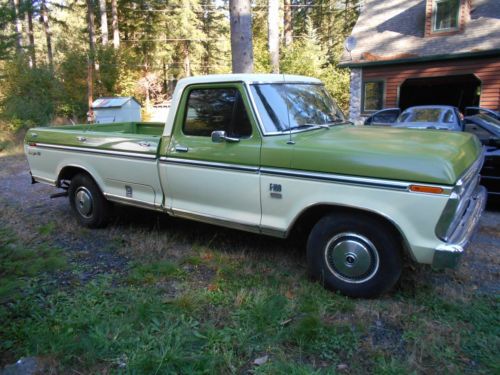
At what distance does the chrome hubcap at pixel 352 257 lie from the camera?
11.7 feet

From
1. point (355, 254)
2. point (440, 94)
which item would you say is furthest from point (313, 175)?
point (440, 94)

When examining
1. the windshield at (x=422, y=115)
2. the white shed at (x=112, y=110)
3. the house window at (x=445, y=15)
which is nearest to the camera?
the windshield at (x=422, y=115)

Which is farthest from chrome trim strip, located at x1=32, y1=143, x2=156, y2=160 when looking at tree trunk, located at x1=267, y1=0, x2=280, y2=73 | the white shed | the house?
tree trunk, located at x1=267, y1=0, x2=280, y2=73

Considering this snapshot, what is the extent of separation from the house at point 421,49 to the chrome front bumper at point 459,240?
37.2 feet

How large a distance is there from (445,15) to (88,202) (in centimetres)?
1397

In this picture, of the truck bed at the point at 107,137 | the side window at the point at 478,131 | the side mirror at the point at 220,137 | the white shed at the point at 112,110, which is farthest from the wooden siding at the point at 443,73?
the side mirror at the point at 220,137

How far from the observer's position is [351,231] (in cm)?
361

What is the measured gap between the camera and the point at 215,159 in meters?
4.30

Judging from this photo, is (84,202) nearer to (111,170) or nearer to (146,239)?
(111,170)

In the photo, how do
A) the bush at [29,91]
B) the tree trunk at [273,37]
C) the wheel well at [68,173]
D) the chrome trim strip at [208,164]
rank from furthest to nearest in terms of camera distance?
the tree trunk at [273,37] → the bush at [29,91] → the wheel well at [68,173] → the chrome trim strip at [208,164]

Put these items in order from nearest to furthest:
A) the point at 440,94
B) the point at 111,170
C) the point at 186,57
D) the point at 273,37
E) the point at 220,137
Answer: the point at 220,137 → the point at 111,170 → the point at 273,37 → the point at 440,94 → the point at 186,57

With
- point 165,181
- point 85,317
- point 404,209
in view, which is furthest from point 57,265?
point 404,209

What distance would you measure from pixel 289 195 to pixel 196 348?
Result: 1.53m

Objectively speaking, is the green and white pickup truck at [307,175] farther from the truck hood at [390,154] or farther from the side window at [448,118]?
the side window at [448,118]
